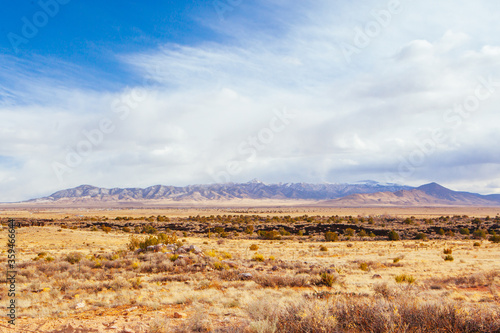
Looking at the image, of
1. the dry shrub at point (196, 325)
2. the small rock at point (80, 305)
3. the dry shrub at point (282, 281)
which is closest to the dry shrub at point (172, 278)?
the dry shrub at point (282, 281)

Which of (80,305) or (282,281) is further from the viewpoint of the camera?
(282,281)

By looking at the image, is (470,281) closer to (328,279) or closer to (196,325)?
(328,279)

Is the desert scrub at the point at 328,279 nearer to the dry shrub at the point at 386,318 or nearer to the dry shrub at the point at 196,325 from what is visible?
the dry shrub at the point at 386,318

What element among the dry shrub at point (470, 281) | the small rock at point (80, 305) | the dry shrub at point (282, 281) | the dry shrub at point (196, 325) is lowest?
the dry shrub at point (470, 281)

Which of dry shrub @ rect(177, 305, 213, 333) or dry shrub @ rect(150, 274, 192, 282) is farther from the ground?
dry shrub @ rect(177, 305, 213, 333)

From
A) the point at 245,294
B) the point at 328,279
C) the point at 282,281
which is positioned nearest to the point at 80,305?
the point at 245,294

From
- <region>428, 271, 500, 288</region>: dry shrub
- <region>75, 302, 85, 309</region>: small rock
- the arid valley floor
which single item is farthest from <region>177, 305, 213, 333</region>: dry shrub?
<region>428, 271, 500, 288</region>: dry shrub

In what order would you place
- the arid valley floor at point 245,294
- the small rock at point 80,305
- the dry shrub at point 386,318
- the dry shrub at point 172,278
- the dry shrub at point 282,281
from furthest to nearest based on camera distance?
the dry shrub at point 172,278
the dry shrub at point 282,281
the small rock at point 80,305
the arid valley floor at point 245,294
the dry shrub at point 386,318

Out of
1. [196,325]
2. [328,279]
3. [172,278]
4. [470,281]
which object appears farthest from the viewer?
[172,278]

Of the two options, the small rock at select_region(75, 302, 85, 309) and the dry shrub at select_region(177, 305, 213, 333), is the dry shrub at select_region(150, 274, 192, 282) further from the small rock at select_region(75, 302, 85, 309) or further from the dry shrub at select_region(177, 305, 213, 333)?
the dry shrub at select_region(177, 305, 213, 333)

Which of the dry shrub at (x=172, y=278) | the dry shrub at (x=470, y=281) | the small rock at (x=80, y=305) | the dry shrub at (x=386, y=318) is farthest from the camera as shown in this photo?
the dry shrub at (x=172, y=278)

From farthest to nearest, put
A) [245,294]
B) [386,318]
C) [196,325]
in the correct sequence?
1. [245,294]
2. [196,325]
3. [386,318]

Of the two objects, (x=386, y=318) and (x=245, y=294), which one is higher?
(x=386, y=318)

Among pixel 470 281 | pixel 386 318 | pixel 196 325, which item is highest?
pixel 386 318
